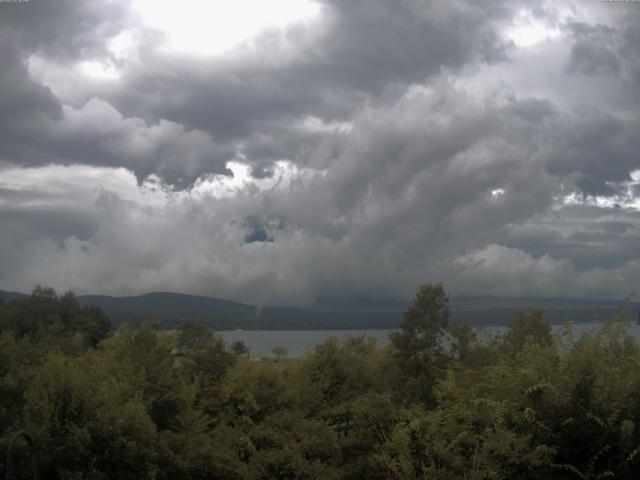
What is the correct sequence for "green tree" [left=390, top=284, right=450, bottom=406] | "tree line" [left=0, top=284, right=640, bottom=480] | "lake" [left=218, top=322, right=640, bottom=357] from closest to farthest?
"tree line" [left=0, top=284, right=640, bottom=480] < "lake" [left=218, top=322, right=640, bottom=357] < "green tree" [left=390, top=284, right=450, bottom=406]

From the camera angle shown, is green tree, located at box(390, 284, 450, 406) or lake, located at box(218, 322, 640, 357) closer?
lake, located at box(218, 322, 640, 357)

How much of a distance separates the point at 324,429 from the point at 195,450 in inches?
175

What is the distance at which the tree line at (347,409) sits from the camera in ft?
→ 31.7

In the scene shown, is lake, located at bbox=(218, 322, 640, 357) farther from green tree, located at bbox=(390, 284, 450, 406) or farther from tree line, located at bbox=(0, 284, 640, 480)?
green tree, located at bbox=(390, 284, 450, 406)

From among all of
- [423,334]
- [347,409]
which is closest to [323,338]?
[423,334]

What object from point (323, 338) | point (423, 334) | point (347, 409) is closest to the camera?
point (347, 409)

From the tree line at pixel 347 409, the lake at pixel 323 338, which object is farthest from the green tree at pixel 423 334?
the lake at pixel 323 338

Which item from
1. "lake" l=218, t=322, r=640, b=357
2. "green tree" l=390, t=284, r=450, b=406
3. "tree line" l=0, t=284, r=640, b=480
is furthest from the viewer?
"green tree" l=390, t=284, r=450, b=406

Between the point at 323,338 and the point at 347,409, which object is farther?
the point at 323,338

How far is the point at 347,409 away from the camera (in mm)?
22578

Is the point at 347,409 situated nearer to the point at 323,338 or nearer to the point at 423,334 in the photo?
the point at 323,338

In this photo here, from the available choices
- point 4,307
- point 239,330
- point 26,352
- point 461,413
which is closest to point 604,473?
point 461,413

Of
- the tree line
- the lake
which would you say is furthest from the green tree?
the lake

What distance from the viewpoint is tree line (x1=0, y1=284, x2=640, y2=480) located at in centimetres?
966
